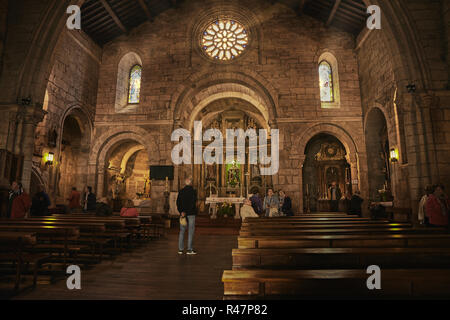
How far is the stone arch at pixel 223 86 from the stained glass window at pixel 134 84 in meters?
2.58

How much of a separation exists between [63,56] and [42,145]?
14.0ft

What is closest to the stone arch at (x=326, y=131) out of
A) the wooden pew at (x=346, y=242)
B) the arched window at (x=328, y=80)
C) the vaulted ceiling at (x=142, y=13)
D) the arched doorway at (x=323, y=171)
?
the arched window at (x=328, y=80)

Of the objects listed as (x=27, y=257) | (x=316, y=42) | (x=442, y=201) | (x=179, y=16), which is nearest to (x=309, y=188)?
(x=316, y=42)

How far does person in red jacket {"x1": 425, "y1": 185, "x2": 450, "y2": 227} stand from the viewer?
17.2ft

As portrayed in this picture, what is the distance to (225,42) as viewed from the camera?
1473 centimetres

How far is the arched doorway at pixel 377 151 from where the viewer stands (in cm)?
1212

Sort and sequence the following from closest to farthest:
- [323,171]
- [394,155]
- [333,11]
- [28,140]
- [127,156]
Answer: [28,140], [394,155], [333,11], [323,171], [127,156]

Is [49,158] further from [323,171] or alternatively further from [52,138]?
[323,171]

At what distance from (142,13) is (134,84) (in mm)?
3633

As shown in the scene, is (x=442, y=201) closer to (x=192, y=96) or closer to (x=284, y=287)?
(x=284, y=287)

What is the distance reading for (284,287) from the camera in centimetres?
185
